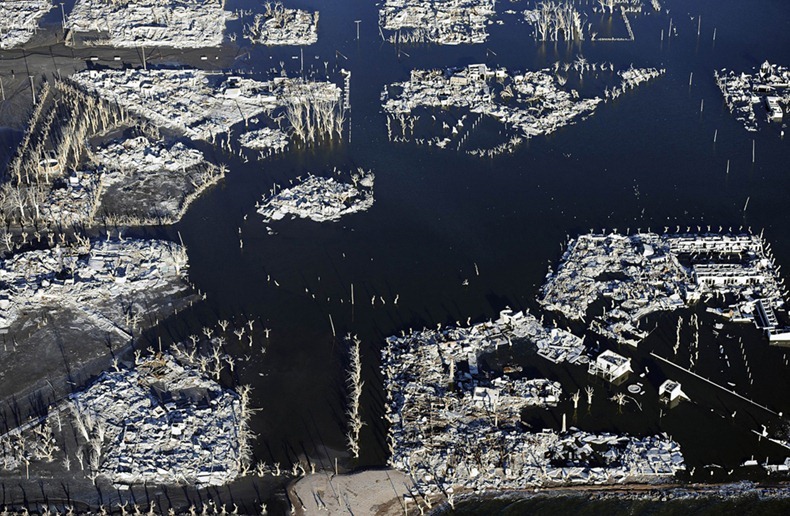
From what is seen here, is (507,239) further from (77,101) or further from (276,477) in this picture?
(77,101)

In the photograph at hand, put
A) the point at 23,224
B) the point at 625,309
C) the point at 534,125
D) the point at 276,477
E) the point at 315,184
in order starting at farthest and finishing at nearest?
the point at 534,125 → the point at 315,184 → the point at 23,224 → the point at 625,309 → the point at 276,477

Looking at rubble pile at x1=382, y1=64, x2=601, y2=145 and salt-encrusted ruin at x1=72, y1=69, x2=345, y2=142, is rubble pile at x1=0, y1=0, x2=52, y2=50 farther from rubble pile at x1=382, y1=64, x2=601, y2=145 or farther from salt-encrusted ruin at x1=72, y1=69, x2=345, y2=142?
rubble pile at x1=382, y1=64, x2=601, y2=145

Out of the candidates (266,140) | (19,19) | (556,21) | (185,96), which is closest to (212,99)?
(185,96)

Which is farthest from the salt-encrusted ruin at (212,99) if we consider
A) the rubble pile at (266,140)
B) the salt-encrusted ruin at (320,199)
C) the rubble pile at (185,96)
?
the salt-encrusted ruin at (320,199)

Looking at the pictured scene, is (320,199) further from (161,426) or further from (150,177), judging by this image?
(161,426)

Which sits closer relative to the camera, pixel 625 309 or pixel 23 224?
pixel 625 309

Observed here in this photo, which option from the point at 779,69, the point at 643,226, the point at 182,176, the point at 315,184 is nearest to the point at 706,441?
the point at 643,226
